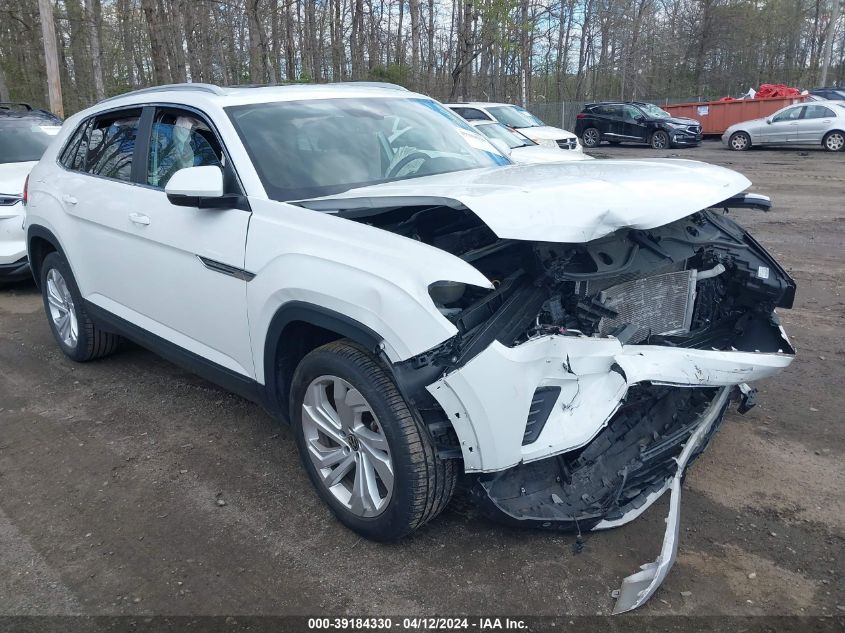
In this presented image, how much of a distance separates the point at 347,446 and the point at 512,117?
47.9 ft

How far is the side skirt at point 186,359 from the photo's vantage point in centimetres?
346

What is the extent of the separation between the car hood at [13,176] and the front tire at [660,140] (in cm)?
2208

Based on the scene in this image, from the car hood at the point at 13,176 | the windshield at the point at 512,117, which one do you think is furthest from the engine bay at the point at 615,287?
the windshield at the point at 512,117

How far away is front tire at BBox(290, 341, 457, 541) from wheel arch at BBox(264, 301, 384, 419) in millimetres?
120

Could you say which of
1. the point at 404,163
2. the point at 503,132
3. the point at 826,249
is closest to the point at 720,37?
the point at 503,132

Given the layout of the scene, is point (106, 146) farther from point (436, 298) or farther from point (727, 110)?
point (727, 110)

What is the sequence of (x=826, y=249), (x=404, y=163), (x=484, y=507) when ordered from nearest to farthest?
(x=484, y=507) → (x=404, y=163) → (x=826, y=249)

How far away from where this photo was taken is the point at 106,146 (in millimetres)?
4578

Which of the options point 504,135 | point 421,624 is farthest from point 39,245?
point 504,135

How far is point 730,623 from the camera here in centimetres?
249

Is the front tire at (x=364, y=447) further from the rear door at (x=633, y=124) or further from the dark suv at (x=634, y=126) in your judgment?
the rear door at (x=633, y=124)

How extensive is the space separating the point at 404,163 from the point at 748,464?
2434mm

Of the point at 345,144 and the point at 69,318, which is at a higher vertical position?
the point at 345,144

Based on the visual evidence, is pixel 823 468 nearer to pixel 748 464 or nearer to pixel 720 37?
pixel 748 464
